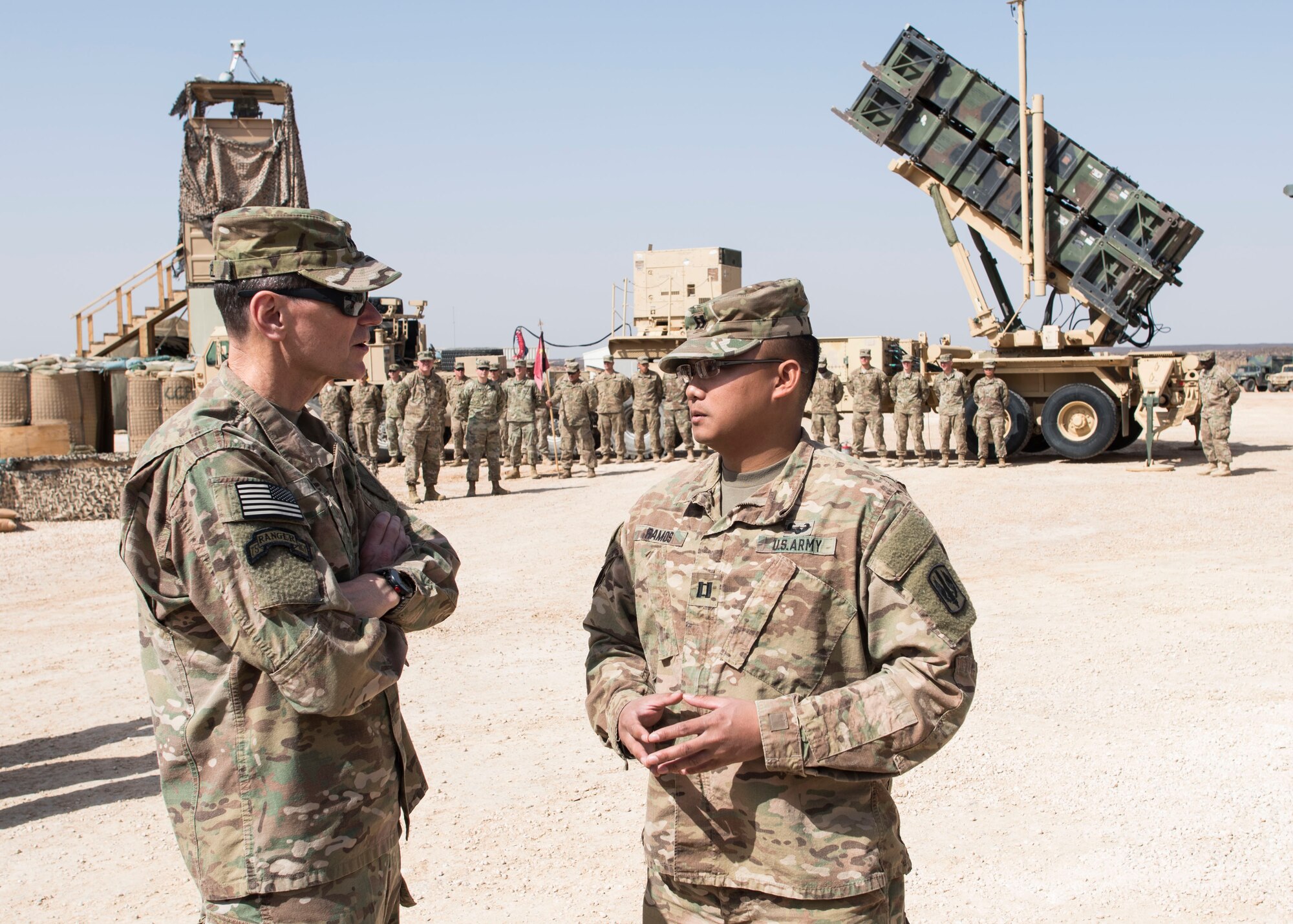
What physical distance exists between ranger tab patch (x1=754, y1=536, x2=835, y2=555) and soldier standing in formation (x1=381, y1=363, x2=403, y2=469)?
47.3 feet

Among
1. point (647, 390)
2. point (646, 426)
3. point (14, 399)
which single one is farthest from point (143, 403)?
point (646, 426)

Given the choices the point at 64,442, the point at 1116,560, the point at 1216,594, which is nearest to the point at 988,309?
the point at 1116,560

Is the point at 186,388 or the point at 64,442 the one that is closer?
the point at 64,442

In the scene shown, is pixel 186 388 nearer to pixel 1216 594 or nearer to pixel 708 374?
pixel 1216 594

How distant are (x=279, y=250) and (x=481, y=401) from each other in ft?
39.8

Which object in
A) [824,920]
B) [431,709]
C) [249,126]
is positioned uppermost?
[249,126]

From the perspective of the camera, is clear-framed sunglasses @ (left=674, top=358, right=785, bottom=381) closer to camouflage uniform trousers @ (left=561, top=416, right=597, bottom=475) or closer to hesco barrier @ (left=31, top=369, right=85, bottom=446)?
hesco barrier @ (left=31, top=369, right=85, bottom=446)

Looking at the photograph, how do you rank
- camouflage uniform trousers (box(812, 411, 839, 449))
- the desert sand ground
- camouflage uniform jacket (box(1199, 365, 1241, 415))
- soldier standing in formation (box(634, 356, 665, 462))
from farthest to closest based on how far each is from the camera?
soldier standing in formation (box(634, 356, 665, 462)) → camouflage uniform trousers (box(812, 411, 839, 449)) → camouflage uniform jacket (box(1199, 365, 1241, 415)) → the desert sand ground

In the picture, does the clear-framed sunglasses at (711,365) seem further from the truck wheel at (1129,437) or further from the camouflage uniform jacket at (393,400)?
the truck wheel at (1129,437)

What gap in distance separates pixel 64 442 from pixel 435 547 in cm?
1269

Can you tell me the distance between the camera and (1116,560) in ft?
29.1

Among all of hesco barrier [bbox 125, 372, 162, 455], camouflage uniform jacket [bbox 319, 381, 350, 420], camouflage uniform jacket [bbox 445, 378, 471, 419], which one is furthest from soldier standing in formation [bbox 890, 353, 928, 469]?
hesco barrier [bbox 125, 372, 162, 455]

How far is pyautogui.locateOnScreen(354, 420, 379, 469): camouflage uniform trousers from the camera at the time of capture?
1806 cm

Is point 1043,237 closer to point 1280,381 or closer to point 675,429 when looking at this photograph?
point 675,429
